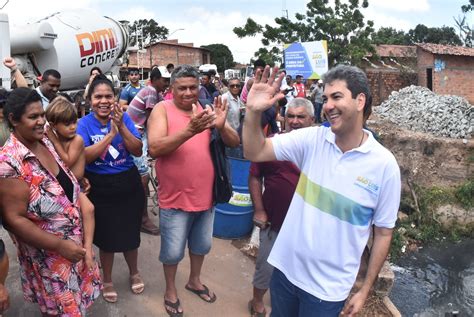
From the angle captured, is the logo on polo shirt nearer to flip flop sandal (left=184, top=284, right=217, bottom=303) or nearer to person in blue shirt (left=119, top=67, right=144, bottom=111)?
flip flop sandal (left=184, top=284, right=217, bottom=303)

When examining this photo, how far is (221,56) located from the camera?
147 ft

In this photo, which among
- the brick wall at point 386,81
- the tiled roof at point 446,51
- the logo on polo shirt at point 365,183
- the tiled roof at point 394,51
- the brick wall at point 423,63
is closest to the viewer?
the logo on polo shirt at point 365,183

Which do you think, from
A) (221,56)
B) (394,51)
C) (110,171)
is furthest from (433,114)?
(221,56)

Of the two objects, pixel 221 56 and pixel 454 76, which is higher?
pixel 221 56

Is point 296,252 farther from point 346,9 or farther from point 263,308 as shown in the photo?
point 346,9

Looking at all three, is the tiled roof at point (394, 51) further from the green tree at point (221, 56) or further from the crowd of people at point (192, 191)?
the crowd of people at point (192, 191)

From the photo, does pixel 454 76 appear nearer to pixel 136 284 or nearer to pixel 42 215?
pixel 136 284

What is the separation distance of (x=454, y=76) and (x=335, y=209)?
60.9 ft

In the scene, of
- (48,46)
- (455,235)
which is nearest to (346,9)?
(455,235)

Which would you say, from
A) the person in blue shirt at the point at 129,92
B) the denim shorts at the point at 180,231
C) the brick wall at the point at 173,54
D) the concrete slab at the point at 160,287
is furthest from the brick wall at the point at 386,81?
the brick wall at the point at 173,54

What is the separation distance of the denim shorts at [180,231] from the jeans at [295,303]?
92 centimetres

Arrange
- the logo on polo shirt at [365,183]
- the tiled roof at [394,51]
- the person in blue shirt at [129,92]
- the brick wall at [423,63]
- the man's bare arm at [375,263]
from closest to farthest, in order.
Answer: the logo on polo shirt at [365,183]
the man's bare arm at [375,263]
the person in blue shirt at [129,92]
the brick wall at [423,63]
the tiled roof at [394,51]

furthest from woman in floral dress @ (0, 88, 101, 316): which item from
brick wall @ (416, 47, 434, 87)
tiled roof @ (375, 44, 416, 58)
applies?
tiled roof @ (375, 44, 416, 58)

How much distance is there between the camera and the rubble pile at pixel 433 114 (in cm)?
1194
